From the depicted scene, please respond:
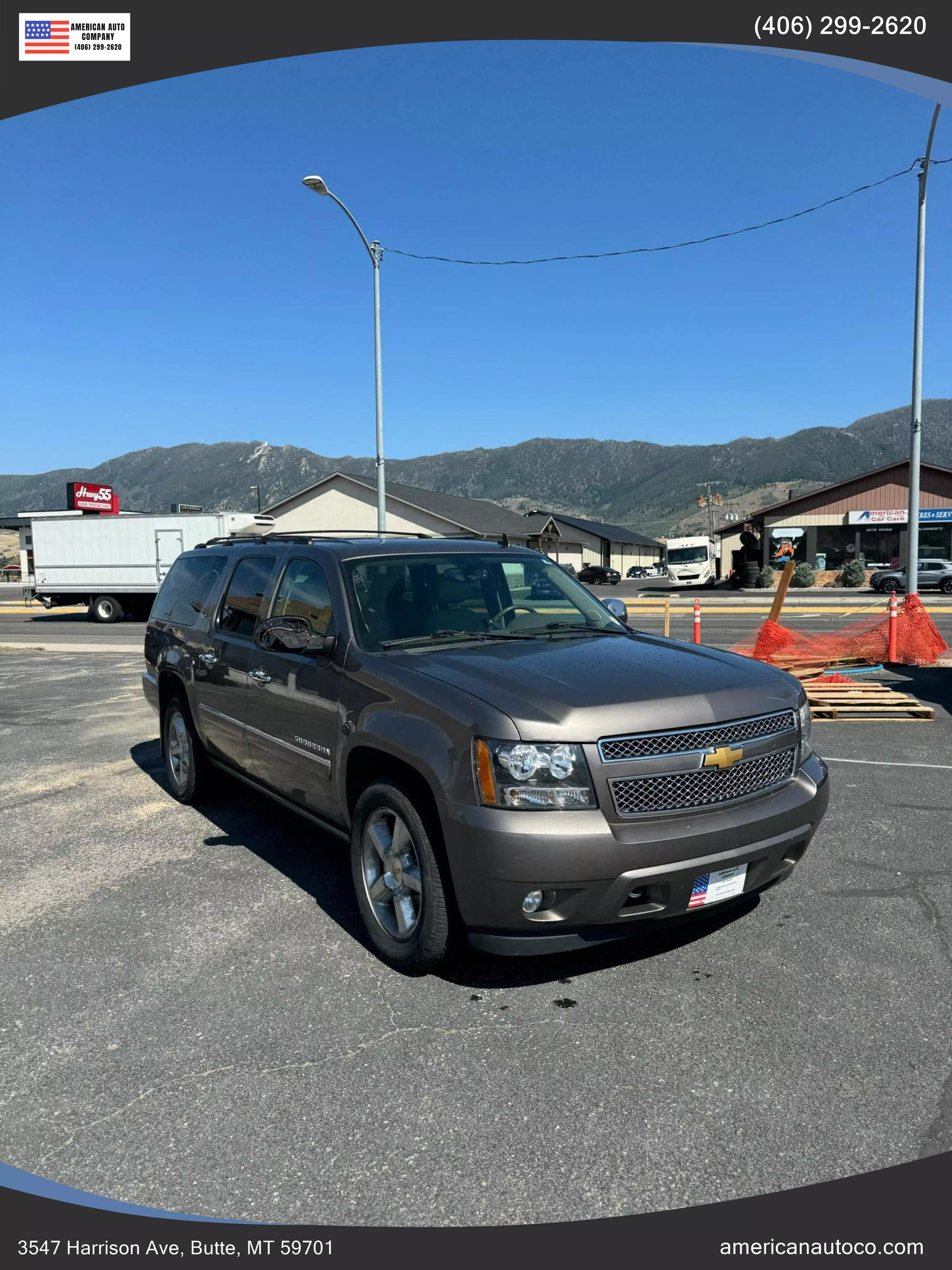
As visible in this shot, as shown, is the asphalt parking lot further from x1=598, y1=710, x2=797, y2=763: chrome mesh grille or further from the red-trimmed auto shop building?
the red-trimmed auto shop building

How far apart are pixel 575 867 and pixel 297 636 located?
1921 millimetres

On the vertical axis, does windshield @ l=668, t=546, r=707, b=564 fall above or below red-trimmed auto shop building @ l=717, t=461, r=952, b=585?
below

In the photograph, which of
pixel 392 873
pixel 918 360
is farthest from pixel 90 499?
pixel 392 873

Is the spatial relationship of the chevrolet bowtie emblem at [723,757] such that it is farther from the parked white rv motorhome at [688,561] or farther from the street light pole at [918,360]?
the parked white rv motorhome at [688,561]

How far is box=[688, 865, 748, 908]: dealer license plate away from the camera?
326cm

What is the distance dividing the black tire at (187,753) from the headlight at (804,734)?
13.1ft

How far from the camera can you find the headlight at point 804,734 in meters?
3.80

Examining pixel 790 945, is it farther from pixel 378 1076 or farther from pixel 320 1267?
pixel 320 1267

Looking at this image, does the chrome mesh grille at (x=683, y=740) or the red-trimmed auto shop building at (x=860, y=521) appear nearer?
the chrome mesh grille at (x=683, y=740)

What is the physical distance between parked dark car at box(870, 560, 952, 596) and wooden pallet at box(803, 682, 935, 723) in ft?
106

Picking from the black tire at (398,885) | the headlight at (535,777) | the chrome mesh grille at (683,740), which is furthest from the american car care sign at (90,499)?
the chrome mesh grille at (683,740)

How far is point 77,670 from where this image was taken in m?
14.8

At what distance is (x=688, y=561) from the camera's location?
52969 mm

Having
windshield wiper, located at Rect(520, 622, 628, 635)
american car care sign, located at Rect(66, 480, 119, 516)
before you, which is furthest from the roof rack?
american car care sign, located at Rect(66, 480, 119, 516)
